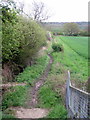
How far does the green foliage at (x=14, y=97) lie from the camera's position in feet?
33.9

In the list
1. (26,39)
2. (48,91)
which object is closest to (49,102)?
(48,91)

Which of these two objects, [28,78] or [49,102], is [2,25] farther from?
[28,78]

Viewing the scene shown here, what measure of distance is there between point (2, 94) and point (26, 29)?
8623 millimetres

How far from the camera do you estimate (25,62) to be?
2067cm

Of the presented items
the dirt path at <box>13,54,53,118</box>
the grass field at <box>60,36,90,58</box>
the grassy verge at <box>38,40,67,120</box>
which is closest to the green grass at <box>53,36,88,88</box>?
the grassy verge at <box>38,40,67,120</box>

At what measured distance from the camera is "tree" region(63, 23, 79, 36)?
92812 mm

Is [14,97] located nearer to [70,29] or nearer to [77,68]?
[77,68]

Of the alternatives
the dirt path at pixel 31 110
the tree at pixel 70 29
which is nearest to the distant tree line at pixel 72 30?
the tree at pixel 70 29

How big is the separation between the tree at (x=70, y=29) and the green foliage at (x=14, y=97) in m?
82.4

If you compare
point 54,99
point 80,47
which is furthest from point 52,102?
point 80,47

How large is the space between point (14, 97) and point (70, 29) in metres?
86.0

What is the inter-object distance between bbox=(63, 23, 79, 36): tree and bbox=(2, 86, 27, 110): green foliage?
270 feet

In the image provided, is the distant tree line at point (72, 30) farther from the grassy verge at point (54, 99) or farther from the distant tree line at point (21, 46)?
the grassy verge at point (54, 99)

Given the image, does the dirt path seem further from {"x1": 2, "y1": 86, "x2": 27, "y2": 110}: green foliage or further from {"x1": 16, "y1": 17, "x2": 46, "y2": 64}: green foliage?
{"x1": 16, "y1": 17, "x2": 46, "y2": 64}: green foliage
